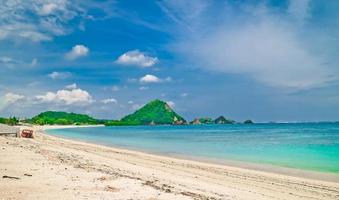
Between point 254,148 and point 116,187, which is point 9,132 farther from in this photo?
point 116,187

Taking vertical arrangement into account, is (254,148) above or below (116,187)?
below

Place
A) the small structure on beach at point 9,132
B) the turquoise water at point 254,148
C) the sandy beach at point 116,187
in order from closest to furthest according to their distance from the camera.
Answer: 1. the sandy beach at point 116,187
2. the turquoise water at point 254,148
3. the small structure on beach at point 9,132

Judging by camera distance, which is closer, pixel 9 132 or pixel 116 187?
pixel 116 187

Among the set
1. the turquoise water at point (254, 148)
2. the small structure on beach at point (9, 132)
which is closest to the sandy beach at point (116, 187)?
the turquoise water at point (254, 148)

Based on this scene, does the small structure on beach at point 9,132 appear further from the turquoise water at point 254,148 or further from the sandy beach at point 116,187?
the sandy beach at point 116,187

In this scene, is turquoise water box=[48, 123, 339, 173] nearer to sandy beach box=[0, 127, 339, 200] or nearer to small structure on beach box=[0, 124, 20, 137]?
sandy beach box=[0, 127, 339, 200]

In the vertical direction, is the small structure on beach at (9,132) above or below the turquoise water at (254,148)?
above

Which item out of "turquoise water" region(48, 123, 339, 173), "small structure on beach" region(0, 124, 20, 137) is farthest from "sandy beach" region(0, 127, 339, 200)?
"small structure on beach" region(0, 124, 20, 137)

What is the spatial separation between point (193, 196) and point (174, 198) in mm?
942

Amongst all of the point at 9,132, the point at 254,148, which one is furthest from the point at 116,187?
the point at 9,132

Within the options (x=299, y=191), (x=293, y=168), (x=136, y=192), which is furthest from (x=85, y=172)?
(x=293, y=168)

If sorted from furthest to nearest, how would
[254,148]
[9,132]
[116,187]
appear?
[9,132]
[254,148]
[116,187]

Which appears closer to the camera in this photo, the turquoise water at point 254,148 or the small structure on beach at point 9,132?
the turquoise water at point 254,148

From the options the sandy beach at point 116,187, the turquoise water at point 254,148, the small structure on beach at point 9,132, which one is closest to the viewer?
the sandy beach at point 116,187
